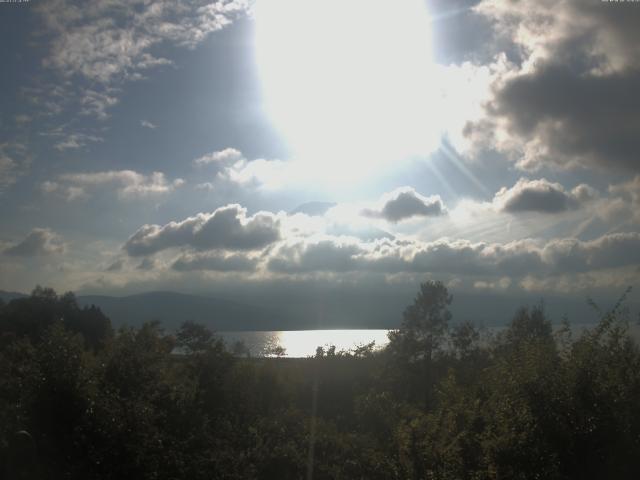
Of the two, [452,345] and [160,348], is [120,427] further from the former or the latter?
[452,345]

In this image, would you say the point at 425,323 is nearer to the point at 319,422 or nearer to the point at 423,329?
the point at 423,329

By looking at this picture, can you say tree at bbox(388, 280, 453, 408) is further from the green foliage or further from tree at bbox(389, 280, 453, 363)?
the green foliage

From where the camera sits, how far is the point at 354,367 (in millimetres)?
56031

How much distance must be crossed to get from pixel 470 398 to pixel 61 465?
41.3 feet

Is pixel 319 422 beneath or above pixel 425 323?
beneath

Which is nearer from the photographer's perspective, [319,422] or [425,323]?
[319,422]

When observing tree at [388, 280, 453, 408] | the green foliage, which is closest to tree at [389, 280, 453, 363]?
tree at [388, 280, 453, 408]

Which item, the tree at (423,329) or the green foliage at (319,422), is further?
the tree at (423,329)

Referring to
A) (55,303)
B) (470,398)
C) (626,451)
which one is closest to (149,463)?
(470,398)

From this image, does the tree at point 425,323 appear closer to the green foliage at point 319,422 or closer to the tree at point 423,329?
the tree at point 423,329

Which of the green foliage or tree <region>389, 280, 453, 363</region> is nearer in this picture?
the green foliage

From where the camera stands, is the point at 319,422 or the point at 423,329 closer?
the point at 319,422

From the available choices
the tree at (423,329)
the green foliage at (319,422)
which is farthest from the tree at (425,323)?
the green foliage at (319,422)

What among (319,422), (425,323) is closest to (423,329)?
(425,323)
